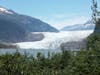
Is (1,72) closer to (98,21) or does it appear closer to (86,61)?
(86,61)

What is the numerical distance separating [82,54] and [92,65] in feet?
2.38

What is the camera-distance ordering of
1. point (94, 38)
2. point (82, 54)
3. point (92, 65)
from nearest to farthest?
point (92, 65) → point (82, 54) → point (94, 38)

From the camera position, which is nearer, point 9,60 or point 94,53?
→ point 94,53

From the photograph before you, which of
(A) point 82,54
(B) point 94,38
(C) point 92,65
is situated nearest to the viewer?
(C) point 92,65

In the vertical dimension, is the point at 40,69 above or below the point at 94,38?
below

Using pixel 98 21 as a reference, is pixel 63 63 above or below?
below

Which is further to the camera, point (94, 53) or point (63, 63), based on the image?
point (63, 63)

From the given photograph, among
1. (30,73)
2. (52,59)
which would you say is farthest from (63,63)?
(30,73)

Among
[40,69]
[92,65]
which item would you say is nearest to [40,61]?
[40,69]

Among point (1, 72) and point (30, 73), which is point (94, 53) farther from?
point (1, 72)

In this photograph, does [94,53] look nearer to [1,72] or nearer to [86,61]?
[86,61]

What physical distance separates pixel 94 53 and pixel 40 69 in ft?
4.33

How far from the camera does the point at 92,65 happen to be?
7.92 metres

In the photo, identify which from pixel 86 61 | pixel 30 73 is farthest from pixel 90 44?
pixel 30 73
